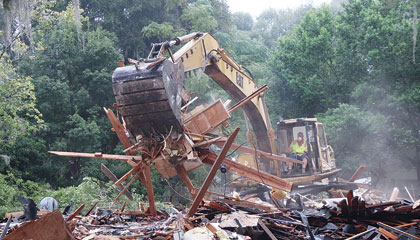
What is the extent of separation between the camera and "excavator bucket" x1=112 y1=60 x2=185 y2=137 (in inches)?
261

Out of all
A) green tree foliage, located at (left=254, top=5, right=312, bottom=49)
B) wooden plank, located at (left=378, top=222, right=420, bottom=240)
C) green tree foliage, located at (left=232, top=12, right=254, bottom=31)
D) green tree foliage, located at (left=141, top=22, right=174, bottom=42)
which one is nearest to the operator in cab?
wooden plank, located at (left=378, top=222, right=420, bottom=240)

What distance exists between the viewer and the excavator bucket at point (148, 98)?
6.62 metres

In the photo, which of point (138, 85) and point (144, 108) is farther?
point (144, 108)

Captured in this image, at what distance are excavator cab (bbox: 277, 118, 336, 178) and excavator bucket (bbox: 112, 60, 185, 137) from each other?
7092 mm

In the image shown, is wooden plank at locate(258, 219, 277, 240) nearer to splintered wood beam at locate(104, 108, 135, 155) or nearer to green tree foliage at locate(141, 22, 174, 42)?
splintered wood beam at locate(104, 108, 135, 155)

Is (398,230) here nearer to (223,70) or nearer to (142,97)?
(142,97)

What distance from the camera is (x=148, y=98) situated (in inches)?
263

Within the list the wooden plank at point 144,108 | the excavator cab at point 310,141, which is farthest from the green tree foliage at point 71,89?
the wooden plank at point 144,108

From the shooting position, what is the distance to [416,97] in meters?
19.8

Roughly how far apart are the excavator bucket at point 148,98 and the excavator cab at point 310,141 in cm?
709

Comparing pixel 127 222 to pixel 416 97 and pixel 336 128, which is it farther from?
pixel 416 97

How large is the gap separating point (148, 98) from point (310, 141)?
8101mm

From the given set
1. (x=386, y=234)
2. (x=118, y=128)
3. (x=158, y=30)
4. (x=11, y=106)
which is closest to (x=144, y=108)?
(x=118, y=128)

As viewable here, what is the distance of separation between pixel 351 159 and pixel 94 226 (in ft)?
56.1
